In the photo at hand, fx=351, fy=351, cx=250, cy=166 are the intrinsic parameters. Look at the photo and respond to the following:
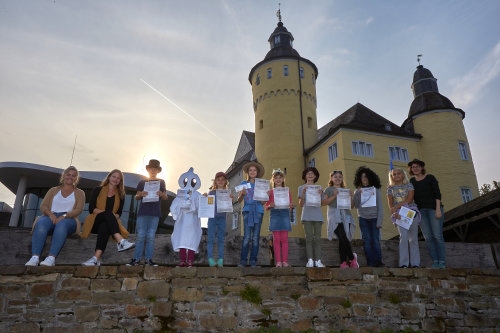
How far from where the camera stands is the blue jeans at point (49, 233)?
4891 mm

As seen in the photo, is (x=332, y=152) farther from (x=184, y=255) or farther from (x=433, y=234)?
(x=184, y=255)

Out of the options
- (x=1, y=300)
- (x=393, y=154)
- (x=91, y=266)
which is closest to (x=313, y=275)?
(x=91, y=266)

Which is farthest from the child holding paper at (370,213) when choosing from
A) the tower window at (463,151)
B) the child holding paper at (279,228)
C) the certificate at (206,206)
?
the tower window at (463,151)

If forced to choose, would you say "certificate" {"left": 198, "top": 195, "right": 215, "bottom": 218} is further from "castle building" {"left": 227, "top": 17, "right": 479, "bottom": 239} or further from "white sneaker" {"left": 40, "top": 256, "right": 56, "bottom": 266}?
"castle building" {"left": 227, "top": 17, "right": 479, "bottom": 239}

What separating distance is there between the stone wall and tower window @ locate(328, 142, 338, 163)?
1771 centimetres

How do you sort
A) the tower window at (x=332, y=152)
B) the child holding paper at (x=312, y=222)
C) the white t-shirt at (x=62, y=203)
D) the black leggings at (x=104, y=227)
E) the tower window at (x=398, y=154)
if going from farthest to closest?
the tower window at (x=398, y=154)
the tower window at (x=332, y=152)
the child holding paper at (x=312, y=222)
the white t-shirt at (x=62, y=203)
the black leggings at (x=104, y=227)

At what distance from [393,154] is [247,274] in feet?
69.1

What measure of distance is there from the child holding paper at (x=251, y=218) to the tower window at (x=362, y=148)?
1734 centimetres

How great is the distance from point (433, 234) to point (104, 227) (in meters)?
5.29

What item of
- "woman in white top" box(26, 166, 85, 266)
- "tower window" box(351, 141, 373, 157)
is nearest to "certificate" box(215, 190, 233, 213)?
"woman in white top" box(26, 166, 85, 266)

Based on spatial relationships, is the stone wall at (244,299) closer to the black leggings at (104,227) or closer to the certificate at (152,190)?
the black leggings at (104,227)

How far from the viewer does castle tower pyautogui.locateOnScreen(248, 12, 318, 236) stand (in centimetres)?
2600

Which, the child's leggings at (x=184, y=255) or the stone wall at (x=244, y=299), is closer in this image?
the stone wall at (x=244, y=299)

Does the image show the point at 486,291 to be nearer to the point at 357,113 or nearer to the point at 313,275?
the point at 313,275
